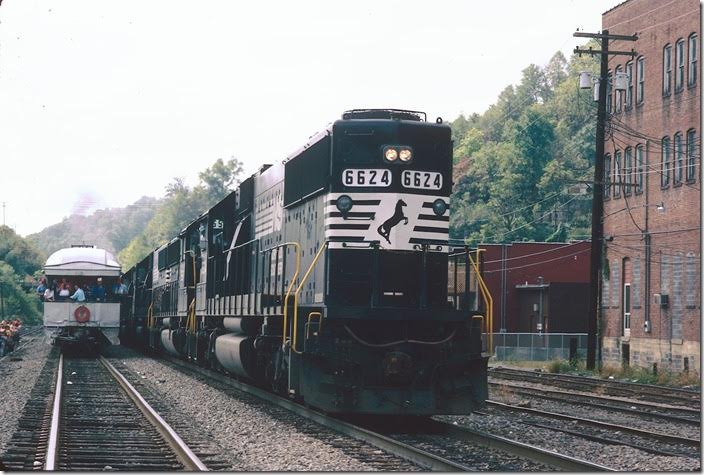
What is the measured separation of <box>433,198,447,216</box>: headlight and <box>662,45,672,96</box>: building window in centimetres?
2709

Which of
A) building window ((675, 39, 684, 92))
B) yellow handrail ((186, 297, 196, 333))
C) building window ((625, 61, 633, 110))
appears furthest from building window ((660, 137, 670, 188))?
yellow handrail ((186, 297, 196, 333))

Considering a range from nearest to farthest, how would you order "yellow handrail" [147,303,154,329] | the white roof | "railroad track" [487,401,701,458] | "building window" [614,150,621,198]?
1. "railroad track" [487,401,701,458]
2. the white roof
3. "yellow handrail" [147,303,154,329]
4. "building window" [614,150,621,198]

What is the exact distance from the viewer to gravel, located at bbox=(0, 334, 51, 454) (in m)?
15.9

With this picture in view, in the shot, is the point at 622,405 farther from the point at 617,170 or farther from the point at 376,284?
the point at 617,170

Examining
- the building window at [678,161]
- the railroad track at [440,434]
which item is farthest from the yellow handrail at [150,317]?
the railroad track at [440,434]

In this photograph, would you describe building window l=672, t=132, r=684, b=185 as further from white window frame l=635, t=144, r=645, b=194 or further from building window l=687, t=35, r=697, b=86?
white window frame l=635, t=144, r=645, b=194

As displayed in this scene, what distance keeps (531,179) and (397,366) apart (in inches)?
3047

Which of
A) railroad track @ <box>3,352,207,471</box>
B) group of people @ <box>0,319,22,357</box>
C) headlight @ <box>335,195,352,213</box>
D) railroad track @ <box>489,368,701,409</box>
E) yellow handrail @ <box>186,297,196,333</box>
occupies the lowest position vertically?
railroad track @ <box>3,352,207,471</box>

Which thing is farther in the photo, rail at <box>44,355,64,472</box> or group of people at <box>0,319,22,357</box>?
group of people at <box>0,319,22,357</box>

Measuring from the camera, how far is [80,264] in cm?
3744

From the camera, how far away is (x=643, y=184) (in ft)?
139

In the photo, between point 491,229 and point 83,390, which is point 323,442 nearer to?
point 83,390

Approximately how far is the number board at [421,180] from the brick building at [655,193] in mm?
21184

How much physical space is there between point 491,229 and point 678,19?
4883 centimetres
